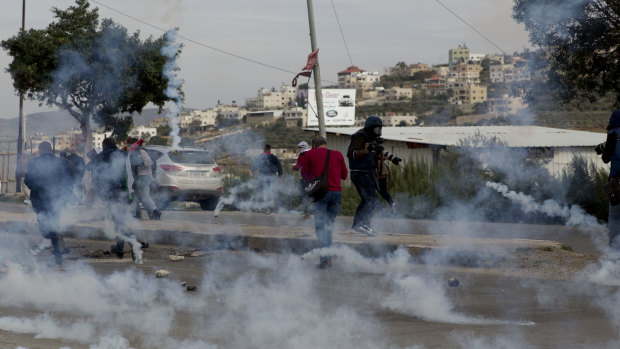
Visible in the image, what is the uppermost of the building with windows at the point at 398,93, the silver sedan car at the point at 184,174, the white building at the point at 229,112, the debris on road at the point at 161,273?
the building with windows at the point at 398,93

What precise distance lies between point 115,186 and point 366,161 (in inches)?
149

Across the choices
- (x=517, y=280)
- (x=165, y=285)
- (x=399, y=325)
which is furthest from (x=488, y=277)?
(x=165, y=285)

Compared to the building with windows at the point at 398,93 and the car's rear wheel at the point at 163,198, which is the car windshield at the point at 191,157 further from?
the building with windows at the point at 398,93

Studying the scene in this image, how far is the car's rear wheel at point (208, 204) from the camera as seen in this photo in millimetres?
20522

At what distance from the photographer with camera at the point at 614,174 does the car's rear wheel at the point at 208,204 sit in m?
13.3

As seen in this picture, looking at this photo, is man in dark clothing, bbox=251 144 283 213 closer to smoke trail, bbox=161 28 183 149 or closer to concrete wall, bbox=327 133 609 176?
smoke trail, bbox=161 28 183 149

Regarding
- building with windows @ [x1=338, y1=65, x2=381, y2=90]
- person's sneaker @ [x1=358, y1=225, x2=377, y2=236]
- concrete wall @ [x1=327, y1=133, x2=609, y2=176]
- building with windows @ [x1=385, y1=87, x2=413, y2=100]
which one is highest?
building with windows @ [x1=338, y1=65, x2=381, y2=90]

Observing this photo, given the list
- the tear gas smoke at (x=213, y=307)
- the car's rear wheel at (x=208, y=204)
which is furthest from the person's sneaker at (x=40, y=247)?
the car's rear wheel at (x=208, y=204)

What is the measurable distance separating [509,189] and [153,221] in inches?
292

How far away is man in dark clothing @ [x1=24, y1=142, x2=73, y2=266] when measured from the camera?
1062 centimetres

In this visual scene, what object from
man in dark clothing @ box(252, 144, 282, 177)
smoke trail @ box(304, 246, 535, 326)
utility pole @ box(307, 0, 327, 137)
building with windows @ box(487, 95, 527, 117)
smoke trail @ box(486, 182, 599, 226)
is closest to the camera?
smoke trail @ box(304, 246, 535, 326)

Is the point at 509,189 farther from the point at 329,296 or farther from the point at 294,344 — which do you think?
the point at 294,344

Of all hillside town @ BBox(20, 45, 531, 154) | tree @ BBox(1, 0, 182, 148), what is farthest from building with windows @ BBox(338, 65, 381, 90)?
tree @ BBox(1, 0, 182, 148)

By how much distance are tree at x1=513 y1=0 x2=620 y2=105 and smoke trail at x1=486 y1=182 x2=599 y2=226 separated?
214 cm
